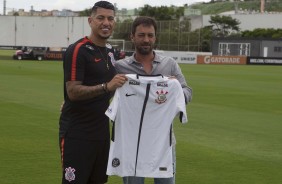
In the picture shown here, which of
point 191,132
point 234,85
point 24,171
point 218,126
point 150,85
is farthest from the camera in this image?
point 234,85

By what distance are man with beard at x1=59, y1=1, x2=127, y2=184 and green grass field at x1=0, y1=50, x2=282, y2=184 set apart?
3.04 meters

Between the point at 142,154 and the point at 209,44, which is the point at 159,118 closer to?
the point at 142,154

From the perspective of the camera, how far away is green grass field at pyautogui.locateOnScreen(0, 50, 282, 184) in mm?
9250

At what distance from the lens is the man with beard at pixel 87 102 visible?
18.1ft

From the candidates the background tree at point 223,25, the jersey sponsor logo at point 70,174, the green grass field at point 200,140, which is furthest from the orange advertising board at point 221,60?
the jersey sponsor logo at point 70,174

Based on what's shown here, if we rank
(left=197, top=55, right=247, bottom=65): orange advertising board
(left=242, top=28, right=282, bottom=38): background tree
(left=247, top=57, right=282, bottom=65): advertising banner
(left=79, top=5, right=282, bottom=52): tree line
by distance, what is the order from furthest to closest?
1. (left=79, top=5, right=282, bottom=52): tree line
2. (left=242, top=28, right=282, bottom=38): background tree
3. (left=197, top=55, right=247, bottom=65): orange advertising board
4. (left=247, top=57, right=282, bottom=65): advertising banner

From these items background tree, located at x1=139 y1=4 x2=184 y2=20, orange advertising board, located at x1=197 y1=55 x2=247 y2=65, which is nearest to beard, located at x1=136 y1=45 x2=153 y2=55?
orange advertising board, located at x1=197 y1=55 x2=247 y2=65

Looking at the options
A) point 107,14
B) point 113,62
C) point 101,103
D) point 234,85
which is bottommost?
point 234,85

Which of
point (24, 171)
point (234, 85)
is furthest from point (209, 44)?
point (24, 171)

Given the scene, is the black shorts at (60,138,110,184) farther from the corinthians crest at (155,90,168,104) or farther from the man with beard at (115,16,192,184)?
the corinthians crest at (155,90,168,104)

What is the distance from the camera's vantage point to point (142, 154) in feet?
18.4

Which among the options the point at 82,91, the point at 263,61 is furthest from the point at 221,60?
the point at 82,91

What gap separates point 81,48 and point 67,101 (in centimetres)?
52

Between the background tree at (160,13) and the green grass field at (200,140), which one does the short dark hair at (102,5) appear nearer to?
the green grass field at (200,140)
